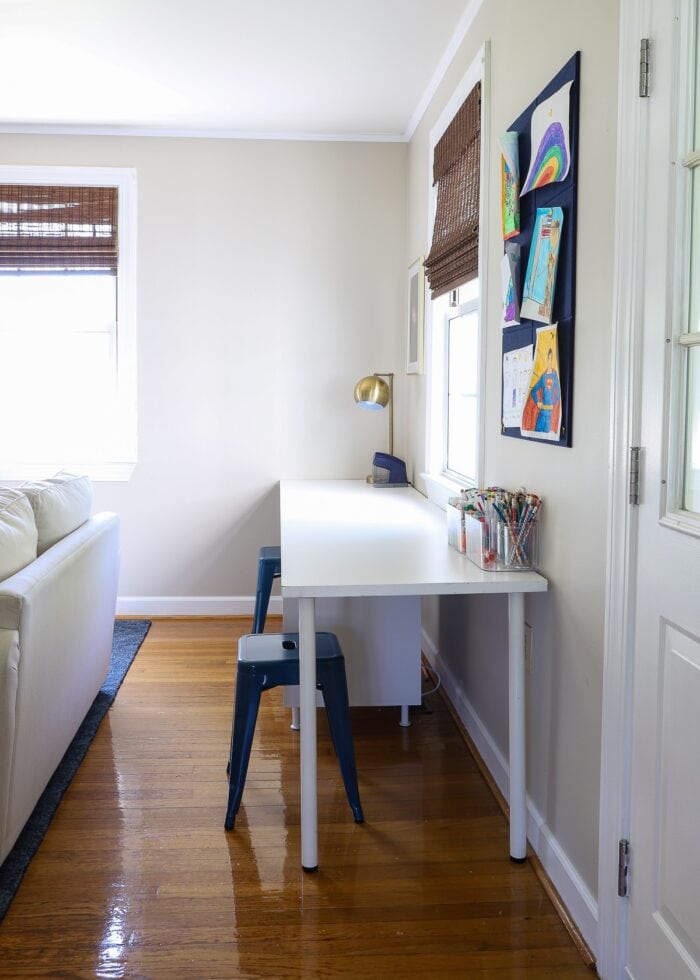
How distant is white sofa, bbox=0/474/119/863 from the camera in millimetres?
2146

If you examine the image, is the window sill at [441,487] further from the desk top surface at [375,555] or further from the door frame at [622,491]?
the door frame at [622,491]

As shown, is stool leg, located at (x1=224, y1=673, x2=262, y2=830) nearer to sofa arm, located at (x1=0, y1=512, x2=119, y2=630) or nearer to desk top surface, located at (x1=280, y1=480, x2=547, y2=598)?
desk top surface, located at (x1=280, y1=480, x2=547, y2=598)

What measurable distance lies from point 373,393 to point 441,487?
2.90 ft

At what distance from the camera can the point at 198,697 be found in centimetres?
356

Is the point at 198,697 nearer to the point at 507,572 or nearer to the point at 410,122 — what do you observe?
the point at 507,572

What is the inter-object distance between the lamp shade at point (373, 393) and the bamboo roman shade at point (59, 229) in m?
1.48

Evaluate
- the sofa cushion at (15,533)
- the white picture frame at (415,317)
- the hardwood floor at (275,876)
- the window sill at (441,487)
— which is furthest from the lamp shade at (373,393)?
the sofa cushion at (15,533)

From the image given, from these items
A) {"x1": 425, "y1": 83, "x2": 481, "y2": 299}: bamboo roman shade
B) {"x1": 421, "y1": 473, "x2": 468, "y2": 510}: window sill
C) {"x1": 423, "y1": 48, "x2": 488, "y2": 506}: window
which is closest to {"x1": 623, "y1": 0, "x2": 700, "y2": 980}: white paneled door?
{"x1": 423, "y1": 48, "x2": 488, "y2": 506}: window

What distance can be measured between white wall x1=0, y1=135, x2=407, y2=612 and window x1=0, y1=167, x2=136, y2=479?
95mm

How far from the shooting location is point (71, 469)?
4.68 metres

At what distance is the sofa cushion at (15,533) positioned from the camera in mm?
2375

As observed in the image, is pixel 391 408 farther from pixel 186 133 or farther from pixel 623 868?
pixel 623 868

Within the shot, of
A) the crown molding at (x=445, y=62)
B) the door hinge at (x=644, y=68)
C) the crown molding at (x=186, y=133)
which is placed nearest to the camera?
the door hinge at (x=644, y=68)

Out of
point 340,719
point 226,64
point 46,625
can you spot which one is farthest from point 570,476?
point 226,64
